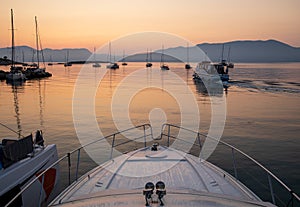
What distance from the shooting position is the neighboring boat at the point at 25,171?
5.64m

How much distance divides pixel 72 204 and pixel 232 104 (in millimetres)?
26079

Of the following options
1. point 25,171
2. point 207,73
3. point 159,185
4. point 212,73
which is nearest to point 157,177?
point 159,185

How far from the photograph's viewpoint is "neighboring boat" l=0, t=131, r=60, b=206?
5.64m

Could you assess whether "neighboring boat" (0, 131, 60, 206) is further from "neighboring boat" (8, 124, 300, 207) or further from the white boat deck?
the white boat deck

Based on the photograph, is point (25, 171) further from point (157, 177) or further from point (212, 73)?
point (212, 73)

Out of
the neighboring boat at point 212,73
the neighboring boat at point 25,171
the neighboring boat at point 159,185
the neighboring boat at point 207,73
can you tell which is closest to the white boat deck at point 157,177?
the neighboring boat at point 159,185

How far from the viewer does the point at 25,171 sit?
6250mm

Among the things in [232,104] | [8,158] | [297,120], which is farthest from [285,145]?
[232,104]

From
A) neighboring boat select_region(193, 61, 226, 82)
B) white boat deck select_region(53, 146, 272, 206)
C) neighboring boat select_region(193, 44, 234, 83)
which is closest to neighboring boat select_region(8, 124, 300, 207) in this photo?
white boat deck select_region(53, 146, 272, 206)

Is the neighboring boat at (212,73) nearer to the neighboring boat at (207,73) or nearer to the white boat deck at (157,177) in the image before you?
the neighboring boat at (207,73)

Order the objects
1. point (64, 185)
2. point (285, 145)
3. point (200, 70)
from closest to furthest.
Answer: point (64, 185) < point (285, 145) < point (200, 70)

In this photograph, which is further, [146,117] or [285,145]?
[146,117]

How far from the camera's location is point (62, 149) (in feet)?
41.8

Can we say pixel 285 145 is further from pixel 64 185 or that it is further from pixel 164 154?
pixel 64 185
